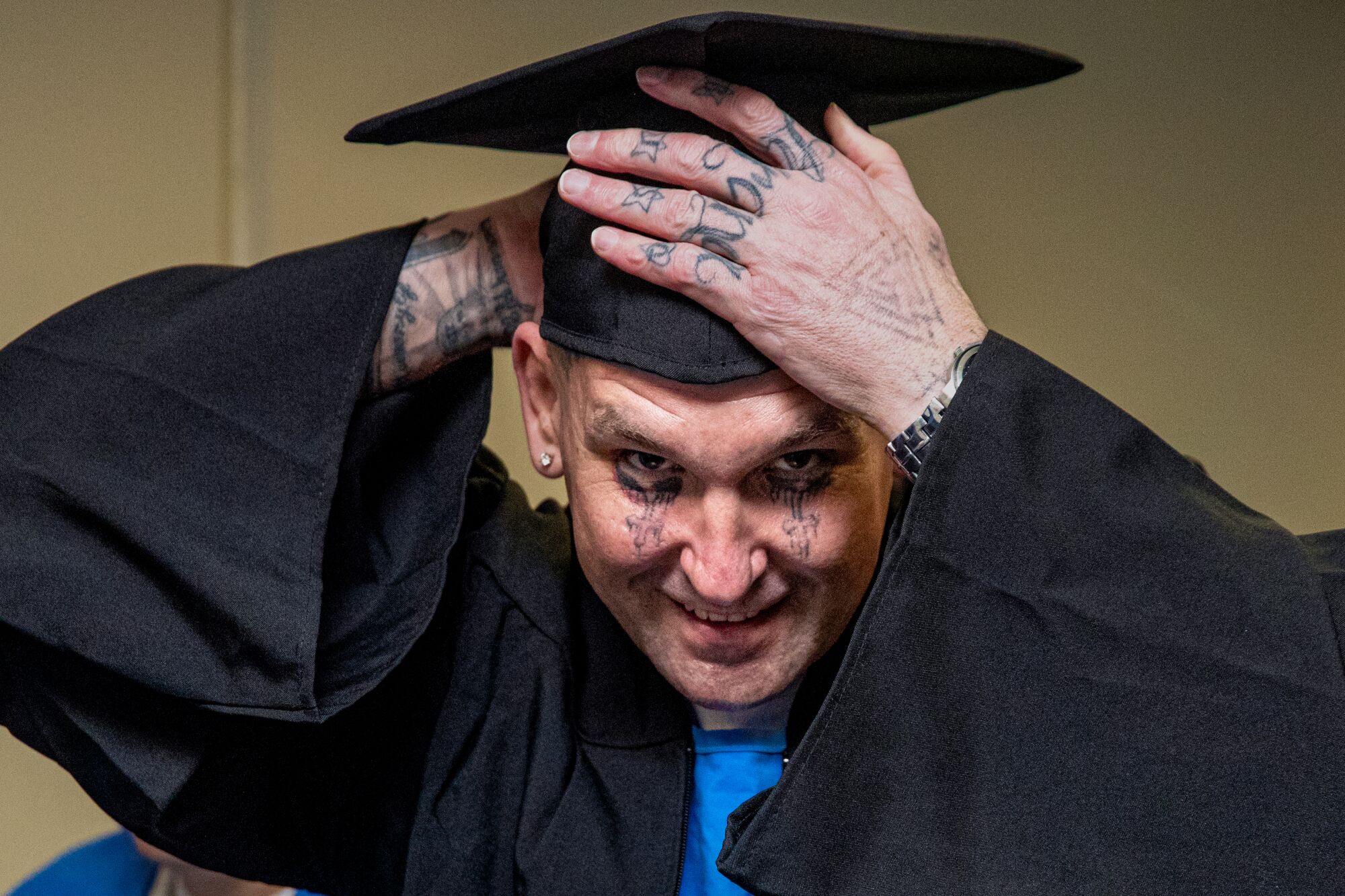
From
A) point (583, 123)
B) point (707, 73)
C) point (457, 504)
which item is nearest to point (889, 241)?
point (707, 73)

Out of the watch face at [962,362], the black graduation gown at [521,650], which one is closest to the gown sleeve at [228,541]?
the black graduation gown at [521,650]

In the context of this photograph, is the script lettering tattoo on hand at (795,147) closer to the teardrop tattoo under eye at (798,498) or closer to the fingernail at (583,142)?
the fingernail at (583,142)

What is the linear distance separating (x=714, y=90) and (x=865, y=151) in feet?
0.47

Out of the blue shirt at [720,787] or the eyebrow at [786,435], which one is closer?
the eyebrow at [786,435]

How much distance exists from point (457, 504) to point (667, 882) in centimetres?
44

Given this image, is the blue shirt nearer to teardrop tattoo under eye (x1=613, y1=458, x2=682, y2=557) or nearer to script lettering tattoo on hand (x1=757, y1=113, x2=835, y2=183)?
teardrop tattoo under eye (x1=613, y1=458, x2=682, y2=557)

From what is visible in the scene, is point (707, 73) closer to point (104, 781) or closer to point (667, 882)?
point (667, 882)

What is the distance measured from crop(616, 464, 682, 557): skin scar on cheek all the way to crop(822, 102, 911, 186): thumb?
31 cm

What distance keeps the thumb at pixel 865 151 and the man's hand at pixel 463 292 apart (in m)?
0.36

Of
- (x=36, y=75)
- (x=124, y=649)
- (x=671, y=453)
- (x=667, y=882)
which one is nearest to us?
(x=671, y=453)

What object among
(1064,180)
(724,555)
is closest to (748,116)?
(724,555)

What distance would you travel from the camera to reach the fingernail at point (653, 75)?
107 cm

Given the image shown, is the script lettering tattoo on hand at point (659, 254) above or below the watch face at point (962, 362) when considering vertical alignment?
above

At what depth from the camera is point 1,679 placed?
1.31 metres
